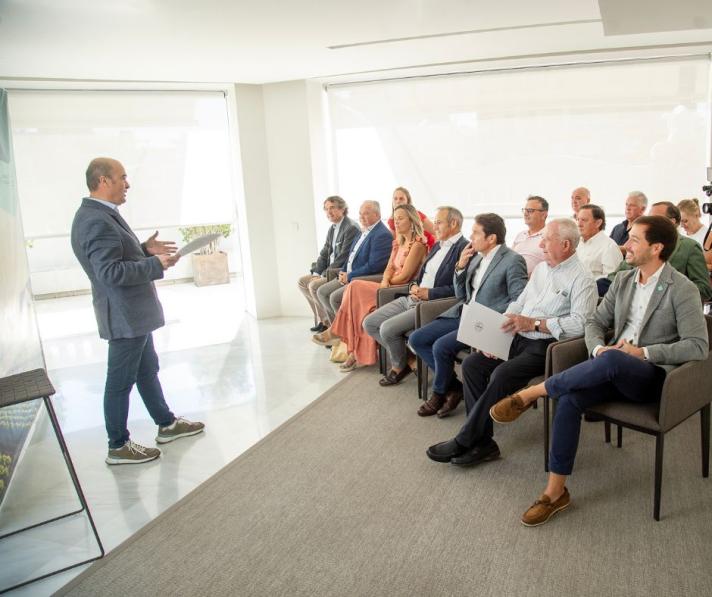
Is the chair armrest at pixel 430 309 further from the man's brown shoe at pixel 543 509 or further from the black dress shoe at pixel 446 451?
the man's brown shoe at pixel 543 509

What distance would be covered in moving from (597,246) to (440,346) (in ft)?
5.15

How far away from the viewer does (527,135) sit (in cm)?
646

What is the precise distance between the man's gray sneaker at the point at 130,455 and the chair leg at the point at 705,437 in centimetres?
293

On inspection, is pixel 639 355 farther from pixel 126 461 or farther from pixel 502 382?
pixel 126 461

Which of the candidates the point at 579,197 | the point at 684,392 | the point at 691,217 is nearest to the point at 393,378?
the point at 684,392

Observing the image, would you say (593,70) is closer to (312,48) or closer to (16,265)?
(312,48)

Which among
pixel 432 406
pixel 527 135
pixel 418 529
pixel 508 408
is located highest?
pixel 527 135

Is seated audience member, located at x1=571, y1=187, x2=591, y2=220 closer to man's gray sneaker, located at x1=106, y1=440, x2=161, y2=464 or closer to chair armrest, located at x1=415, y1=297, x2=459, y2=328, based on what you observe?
chair armrest, located at x1=415, y1=297, x2=459, y2=328

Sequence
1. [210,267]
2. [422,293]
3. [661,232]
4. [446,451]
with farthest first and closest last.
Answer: [210,267] < [422,293] < [446,451] < [661,232]

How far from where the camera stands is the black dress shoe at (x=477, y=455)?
3238 millimetres

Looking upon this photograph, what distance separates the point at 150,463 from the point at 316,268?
3.07m

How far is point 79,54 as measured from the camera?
483cm

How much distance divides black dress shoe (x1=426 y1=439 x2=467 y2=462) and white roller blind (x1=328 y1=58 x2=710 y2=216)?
3965mm

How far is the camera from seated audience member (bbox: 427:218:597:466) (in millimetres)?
3217
